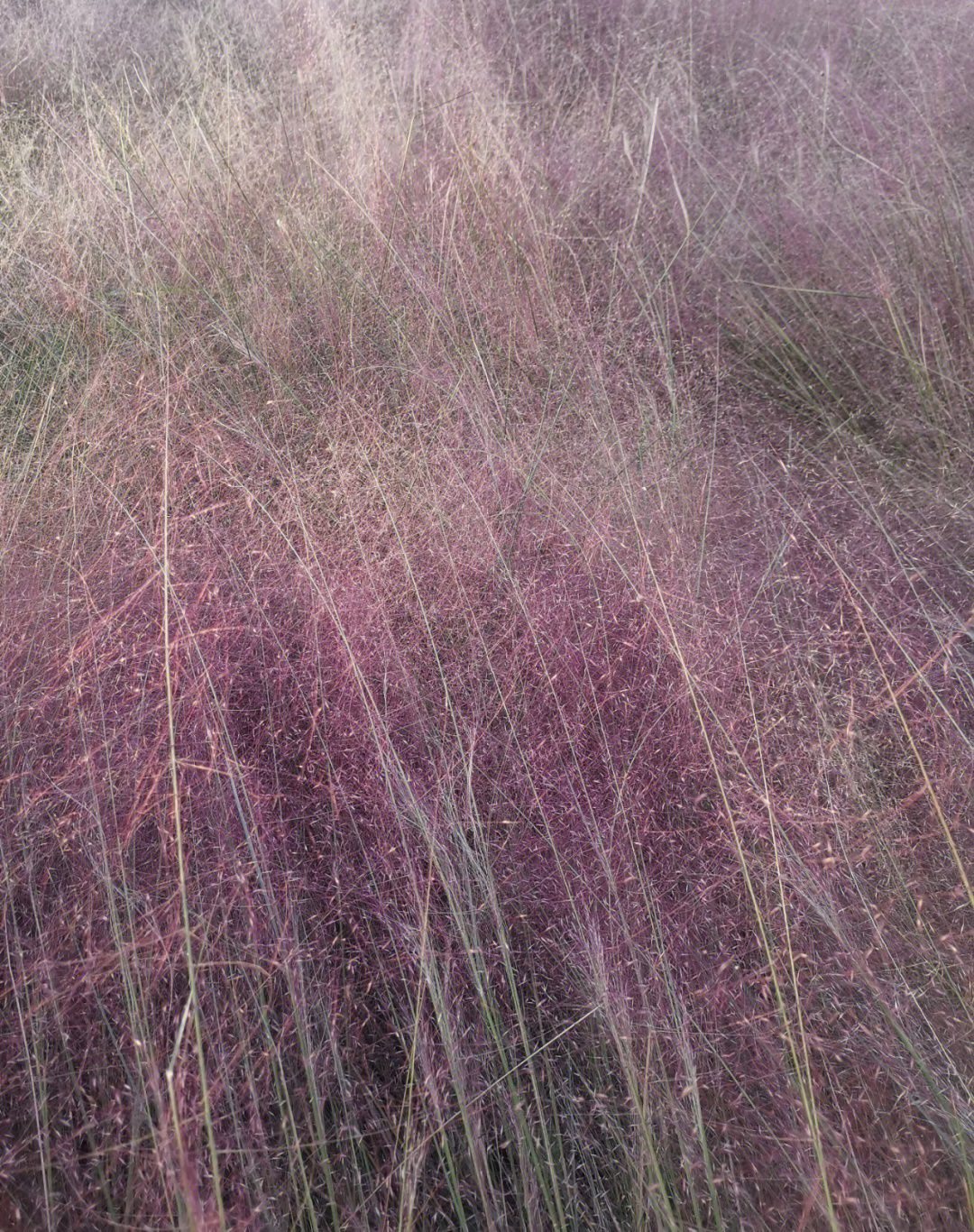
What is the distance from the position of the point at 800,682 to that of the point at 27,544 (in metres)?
1.26

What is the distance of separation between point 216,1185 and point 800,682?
3.14 ft

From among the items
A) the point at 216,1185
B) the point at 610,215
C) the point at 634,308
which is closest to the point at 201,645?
the point at 216,1185

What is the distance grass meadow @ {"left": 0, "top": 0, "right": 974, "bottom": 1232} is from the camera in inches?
33.6

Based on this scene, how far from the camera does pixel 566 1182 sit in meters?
0.82

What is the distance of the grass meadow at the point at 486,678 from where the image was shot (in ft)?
2.80

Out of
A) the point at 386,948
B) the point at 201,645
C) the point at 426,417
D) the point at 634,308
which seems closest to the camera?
the point at 386,948

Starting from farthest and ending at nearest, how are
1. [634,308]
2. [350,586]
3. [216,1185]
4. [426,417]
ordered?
[634,308], [426,417], [350,586], [216,1185]

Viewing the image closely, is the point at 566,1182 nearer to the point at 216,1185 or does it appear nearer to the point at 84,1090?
the point at 216,1185

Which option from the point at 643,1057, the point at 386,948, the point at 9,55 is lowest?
the point at 643,1057

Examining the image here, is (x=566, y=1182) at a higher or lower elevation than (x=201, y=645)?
lower

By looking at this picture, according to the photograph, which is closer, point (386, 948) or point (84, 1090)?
point (84, 1090)

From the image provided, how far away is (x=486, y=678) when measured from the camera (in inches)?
47.8

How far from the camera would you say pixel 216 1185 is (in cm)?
72

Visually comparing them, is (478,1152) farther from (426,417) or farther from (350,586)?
(426,417)
